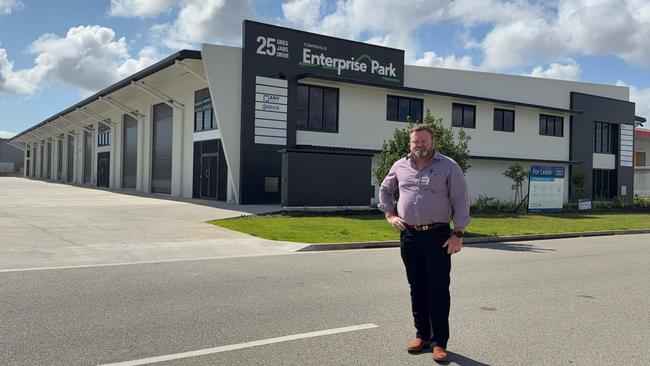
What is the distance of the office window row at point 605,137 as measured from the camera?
118 feet

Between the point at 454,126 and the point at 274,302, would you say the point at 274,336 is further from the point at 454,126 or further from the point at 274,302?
the point at 454,126

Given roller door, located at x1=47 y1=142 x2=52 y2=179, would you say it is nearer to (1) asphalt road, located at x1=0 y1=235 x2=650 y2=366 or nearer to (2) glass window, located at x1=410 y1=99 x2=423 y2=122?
(2) glass window, located at x1=410 y1=99 x2=423 y2=122

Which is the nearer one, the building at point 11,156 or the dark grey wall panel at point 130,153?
the dark grey wall panel at point 130,153

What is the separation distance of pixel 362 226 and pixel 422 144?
39.2 feet

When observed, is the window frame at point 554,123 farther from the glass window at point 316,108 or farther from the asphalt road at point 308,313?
the asphalt road at point 308,313

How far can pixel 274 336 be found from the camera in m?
5.23

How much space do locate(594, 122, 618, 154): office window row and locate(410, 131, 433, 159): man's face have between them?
115 ft

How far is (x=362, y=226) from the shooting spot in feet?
54.3

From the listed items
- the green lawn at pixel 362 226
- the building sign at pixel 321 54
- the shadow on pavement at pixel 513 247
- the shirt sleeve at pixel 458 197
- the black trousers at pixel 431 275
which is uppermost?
the building sign at pixel 321 54

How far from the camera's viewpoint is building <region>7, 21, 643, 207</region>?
22.9 meters

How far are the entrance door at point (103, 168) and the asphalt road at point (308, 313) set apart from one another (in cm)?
3686

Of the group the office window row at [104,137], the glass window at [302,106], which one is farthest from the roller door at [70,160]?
the glass window at [302,106]

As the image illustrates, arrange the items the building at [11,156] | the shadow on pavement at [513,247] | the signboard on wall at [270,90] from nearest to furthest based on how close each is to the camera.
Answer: the shadow on pavement at [513,247], the signboard on wall at [270,90], the building at [11,156]

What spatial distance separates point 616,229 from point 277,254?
12810mm
